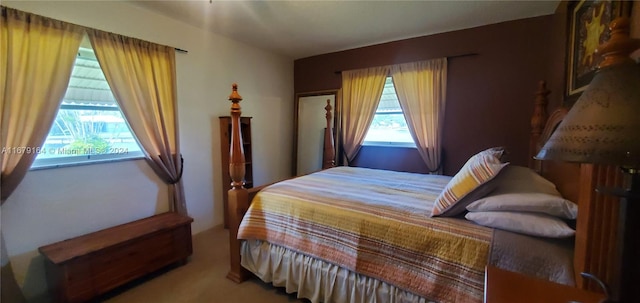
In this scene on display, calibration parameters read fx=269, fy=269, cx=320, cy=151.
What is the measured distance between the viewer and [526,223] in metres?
1.28

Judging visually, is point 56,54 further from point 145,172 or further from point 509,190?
point 509,190

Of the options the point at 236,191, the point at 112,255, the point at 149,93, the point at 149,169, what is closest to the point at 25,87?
the point at 149,93

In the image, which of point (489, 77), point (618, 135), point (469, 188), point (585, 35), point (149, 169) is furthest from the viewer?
point (489, 77)

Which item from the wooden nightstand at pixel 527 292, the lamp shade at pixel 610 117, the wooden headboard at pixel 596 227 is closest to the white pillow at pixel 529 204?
the wooden headboard at pixel 596 227

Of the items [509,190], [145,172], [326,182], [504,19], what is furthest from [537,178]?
[145,172]

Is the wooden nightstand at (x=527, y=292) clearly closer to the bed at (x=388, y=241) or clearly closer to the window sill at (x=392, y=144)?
the bed at (x=388, y=241)

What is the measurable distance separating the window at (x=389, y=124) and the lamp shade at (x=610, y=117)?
2880 millimetres

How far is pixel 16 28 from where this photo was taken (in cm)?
180

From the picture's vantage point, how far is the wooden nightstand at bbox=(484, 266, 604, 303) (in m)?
0.81

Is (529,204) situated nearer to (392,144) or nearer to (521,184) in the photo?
(521,184)

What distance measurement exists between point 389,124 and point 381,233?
7.89 feet

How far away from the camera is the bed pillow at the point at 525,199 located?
4.13 ft

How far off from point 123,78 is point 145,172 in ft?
2.88

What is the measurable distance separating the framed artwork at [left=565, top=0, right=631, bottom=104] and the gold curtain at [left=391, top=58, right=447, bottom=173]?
4.09 feet
